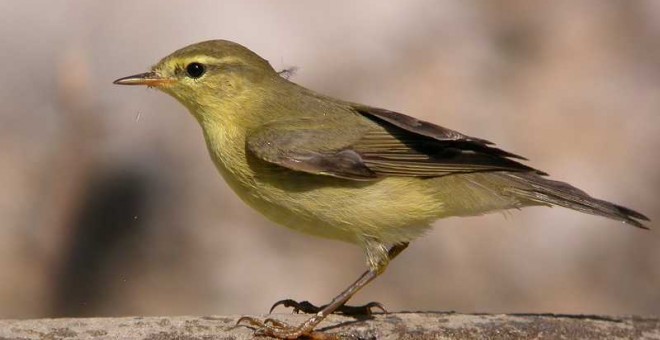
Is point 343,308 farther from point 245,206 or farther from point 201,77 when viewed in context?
point 245,206

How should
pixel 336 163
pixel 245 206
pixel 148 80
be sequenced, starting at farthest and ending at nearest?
pixel 245 206 → pixel 148 80 → pixel 336 163

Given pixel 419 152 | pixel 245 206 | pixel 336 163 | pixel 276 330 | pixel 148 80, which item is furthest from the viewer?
pixel 245 206

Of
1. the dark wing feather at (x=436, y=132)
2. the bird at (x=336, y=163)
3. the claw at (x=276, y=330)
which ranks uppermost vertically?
the dark wing feather at (x=436, y=132)

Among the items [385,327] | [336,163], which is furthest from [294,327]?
[336,163]

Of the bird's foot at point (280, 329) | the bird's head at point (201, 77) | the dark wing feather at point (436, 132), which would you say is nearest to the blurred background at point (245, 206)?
the bird's head at point (201, 77)

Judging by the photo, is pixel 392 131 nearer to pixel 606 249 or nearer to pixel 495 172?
pixel 495 172

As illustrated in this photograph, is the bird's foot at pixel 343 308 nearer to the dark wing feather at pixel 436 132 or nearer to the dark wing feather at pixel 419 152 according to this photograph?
the dark wing feather at pixel 419 152

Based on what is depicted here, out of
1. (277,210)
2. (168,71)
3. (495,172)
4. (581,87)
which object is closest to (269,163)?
(277,210)
